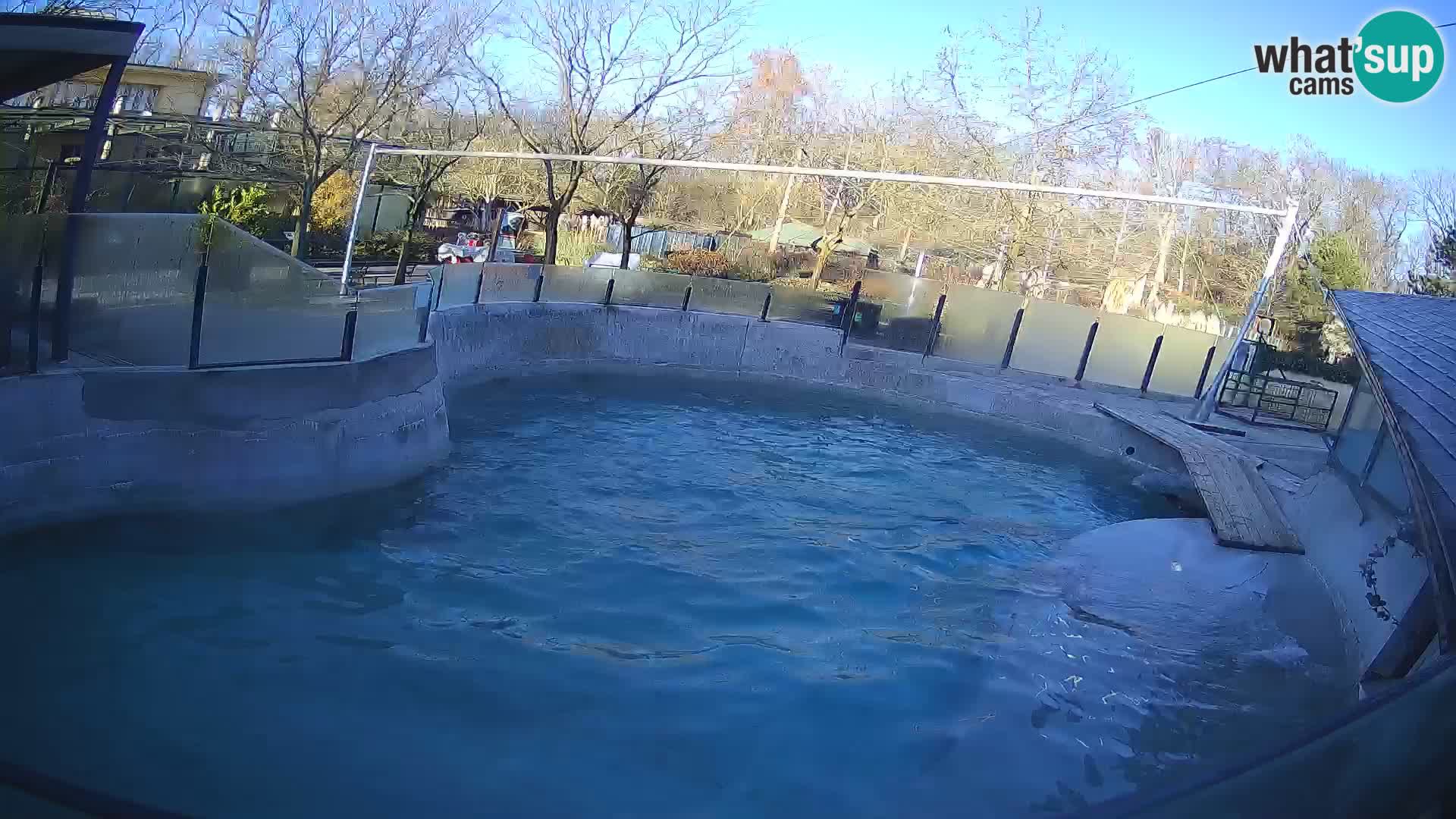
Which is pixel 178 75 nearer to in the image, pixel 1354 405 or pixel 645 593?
pixel 645 593

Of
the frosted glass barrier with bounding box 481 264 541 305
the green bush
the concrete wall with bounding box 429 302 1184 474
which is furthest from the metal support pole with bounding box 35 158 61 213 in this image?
the green bush

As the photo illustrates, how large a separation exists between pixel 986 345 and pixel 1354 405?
35.8 feet

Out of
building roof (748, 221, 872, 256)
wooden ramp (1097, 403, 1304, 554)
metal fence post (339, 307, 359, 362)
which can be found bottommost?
metal fence post (339, 307, 359, 362)

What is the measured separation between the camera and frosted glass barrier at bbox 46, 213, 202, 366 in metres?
8.55

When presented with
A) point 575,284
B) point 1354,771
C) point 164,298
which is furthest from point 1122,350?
point 1354,771

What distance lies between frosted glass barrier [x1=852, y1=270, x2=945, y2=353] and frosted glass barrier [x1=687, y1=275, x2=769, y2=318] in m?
2.28

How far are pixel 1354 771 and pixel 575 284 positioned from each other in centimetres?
1874

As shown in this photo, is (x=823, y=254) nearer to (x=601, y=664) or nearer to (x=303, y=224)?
(x=303, y=224)

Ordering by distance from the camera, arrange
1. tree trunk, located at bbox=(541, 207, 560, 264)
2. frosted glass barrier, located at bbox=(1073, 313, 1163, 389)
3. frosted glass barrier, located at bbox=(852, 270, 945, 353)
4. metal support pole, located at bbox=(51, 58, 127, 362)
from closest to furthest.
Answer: metal support pole, located at bbox=(51, 58, 127, 362) → frosted glass barrier, located at bbox=(1073, 313, 1163, 389) → frosted glass barrier, located at bbox=(852, 270, 945, 353) → tree trunk, located at bbox=(541, 207, 560, 264)

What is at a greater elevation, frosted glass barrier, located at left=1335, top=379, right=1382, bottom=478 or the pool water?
frosted glass barrier, located at left=1335, top=379, right=1382, bottom=478

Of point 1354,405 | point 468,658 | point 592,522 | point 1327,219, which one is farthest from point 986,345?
point 1327,219

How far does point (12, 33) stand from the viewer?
698 cm

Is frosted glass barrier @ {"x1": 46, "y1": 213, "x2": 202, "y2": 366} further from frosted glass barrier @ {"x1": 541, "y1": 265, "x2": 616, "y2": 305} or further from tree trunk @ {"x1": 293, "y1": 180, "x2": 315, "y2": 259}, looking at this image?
tree trunk @ {"x1": 293, "y1": 180, "x2": 315, "y2": 259}

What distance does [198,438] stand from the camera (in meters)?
9.08
